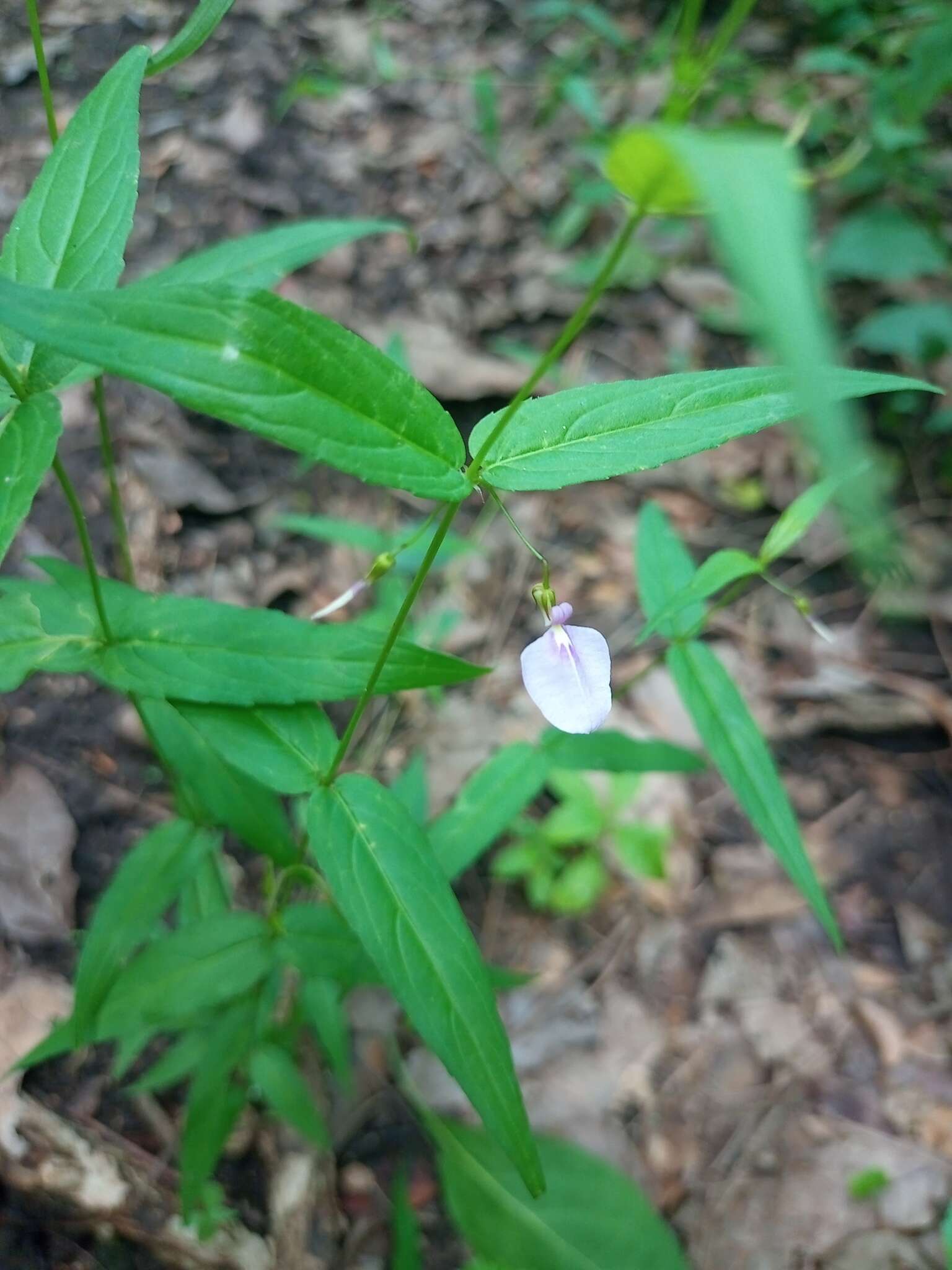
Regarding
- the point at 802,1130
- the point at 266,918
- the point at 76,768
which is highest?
the point at 266,918

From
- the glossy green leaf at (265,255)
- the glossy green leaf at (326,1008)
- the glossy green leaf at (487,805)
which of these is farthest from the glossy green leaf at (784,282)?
the glossy green leaf at (326,1008)

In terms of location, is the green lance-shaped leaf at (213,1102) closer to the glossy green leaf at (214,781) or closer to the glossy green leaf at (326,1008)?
the glossy green leaf at (326,1008)

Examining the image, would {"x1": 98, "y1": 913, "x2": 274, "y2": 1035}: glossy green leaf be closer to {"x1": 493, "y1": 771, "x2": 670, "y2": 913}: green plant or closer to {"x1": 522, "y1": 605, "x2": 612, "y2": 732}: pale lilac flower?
{"x1": 522, "y1": 605, "x2": 612, "y2": 732}: pale lilac flower

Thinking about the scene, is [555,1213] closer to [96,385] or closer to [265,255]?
[96,385]

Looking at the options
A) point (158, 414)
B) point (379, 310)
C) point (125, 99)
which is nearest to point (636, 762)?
point (125, 99)

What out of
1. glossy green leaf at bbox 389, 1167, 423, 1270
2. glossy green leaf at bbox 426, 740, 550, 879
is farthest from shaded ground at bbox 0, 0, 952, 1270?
glossy green leaf at bbox 426, 740, 550, 879

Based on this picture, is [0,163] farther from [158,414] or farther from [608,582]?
[608,582]

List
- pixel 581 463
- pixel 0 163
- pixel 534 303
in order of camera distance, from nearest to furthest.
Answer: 1. pixel 581 463
2. pixel 0 163
3. pixel 534 303
